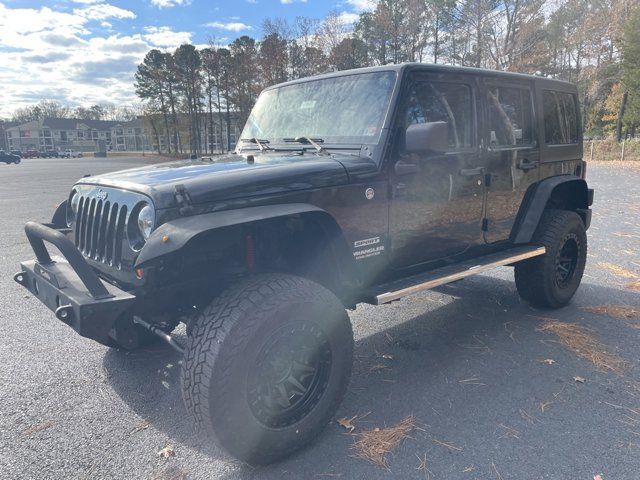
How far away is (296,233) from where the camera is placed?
2902 millimetres

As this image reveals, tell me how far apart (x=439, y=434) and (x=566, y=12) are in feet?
147

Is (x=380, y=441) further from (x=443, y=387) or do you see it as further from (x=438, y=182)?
(x=438, y=182)

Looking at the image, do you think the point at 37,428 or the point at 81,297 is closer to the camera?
the point at 81,297

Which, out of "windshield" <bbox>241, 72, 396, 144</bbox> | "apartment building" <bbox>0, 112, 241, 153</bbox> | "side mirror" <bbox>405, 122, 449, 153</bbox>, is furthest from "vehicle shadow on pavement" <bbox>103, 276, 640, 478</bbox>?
"apartment building" <bbox>0, 112, 241, 153</bbox>

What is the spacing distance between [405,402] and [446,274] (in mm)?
961

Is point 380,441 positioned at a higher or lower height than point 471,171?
lower

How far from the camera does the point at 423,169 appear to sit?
3293 mm

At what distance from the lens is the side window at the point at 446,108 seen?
131 inches

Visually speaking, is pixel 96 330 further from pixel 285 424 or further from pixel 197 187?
pixel 285 424

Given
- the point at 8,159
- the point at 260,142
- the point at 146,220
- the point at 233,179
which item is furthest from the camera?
the point at 8,159

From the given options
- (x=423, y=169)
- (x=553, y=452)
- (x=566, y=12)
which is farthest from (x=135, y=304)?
(x=566, y=12)

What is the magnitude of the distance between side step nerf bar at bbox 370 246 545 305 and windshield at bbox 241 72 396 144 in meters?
1.00

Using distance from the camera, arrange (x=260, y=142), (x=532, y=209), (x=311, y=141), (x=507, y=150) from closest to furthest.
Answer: (x=311, y=141), (x=260, y=142), (x=507, y=150), (x=532, y=209)

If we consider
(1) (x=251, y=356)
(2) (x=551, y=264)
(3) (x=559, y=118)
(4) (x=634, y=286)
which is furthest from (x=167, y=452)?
(4) (x=634, y=286)
